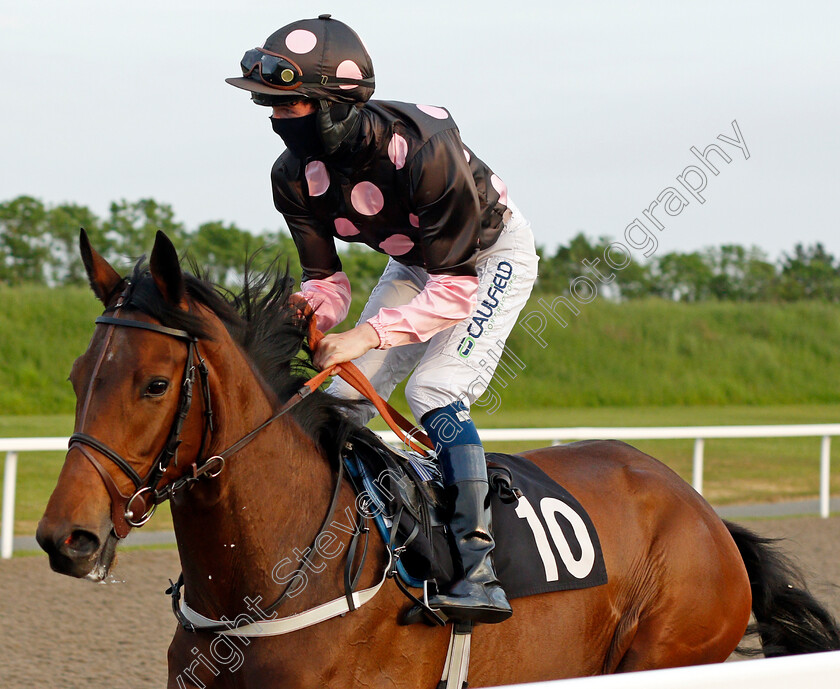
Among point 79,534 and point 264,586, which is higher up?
point 79,534

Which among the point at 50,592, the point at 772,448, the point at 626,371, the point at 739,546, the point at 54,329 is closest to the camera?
the point at 739,546

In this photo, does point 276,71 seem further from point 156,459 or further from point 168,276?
point 156,459

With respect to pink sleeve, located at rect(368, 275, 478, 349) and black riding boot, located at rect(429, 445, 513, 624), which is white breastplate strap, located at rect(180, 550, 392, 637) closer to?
black riding boot, located at rect(429, 445, 513, 624)

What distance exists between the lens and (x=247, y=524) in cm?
230

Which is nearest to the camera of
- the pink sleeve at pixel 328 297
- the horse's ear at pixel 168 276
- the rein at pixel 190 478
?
the rein at pixel 190 478

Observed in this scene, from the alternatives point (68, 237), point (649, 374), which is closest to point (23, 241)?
point (68, 237)

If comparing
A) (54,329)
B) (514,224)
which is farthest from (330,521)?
(54,329)

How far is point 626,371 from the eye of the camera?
23172 mm

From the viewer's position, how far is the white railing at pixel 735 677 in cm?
177

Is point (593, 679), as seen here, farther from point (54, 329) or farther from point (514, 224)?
point (54, 329)

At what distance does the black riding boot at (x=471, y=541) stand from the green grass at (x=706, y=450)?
6.55 m

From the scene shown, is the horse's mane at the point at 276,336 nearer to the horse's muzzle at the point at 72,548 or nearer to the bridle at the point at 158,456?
the bridle at the point at 158,456

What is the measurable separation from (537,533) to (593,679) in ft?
3.46

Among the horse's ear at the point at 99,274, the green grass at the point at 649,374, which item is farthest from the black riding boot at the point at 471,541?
the green grass at the point at 649,374
